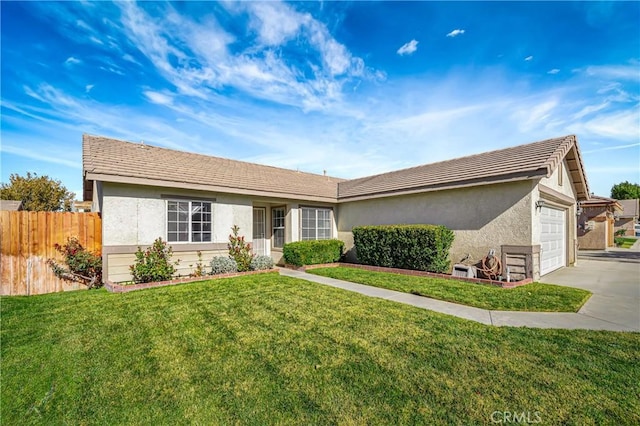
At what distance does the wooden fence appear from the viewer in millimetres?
7930

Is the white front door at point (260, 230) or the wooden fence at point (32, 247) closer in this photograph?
the wooden fence at point (32, 247)

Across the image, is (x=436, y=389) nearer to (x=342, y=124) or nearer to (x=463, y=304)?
(x=463, y=304)

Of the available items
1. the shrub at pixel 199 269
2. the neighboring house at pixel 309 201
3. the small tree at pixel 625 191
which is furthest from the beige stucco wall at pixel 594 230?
the small tree at pixel 625 191

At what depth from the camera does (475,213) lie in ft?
34.1

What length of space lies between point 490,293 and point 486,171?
455cm

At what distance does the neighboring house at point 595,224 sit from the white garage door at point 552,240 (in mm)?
13040

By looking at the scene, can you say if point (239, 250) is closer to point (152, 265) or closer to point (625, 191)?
point (152, 265)

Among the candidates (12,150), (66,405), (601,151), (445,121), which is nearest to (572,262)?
(601,151)

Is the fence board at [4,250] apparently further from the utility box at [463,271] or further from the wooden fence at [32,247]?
the utility box at [463,271]

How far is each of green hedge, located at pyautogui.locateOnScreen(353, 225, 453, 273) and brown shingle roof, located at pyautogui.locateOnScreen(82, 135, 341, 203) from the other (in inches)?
147

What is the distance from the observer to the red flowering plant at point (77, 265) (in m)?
8.45

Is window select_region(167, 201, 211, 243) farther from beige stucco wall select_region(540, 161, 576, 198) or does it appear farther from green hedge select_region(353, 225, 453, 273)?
beige stucco wall select_region(540, 161, 576, 198)

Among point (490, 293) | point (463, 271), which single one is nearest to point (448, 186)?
point (463, 271)

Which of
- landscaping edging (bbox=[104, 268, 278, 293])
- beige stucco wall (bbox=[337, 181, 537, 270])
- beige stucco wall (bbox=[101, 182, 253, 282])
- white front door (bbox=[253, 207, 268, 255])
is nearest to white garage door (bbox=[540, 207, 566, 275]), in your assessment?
beige stucco wall (bbox=[337, 181, 537, 270])
